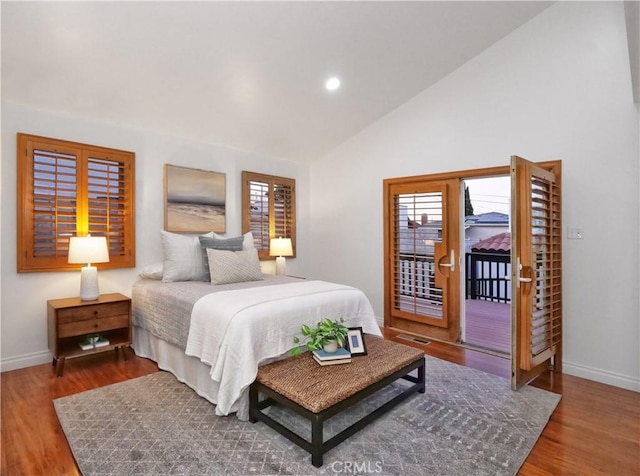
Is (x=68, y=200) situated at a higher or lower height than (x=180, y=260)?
higher

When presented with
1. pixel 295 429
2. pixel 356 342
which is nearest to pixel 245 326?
pixel 295 429

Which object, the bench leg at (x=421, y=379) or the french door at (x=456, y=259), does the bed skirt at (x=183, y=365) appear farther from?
the french door at (x=456, y=259)

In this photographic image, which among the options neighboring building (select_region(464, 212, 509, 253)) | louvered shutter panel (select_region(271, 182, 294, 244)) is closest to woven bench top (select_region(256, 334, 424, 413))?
louvered shutter panel (select_region(271, 182, 294, 244))

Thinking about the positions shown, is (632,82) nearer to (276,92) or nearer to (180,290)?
(276,92)

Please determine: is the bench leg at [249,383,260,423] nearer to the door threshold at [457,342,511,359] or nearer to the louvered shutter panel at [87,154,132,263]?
the louvered shutter panel at [87,154,132,263]

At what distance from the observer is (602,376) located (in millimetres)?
2998

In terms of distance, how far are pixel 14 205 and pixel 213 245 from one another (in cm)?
172

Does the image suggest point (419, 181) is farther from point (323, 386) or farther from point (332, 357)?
point (323, 386)

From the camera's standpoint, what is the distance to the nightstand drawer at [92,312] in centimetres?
299

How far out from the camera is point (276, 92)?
377 centimetres

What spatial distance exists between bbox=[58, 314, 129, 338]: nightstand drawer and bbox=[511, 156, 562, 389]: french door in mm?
3415

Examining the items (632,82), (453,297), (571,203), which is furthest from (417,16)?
(453,297)

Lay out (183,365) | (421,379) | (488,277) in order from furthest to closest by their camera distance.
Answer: (488,277) < (183,365) < (421,379)

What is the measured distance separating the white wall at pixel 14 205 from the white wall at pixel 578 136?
2757 mm
